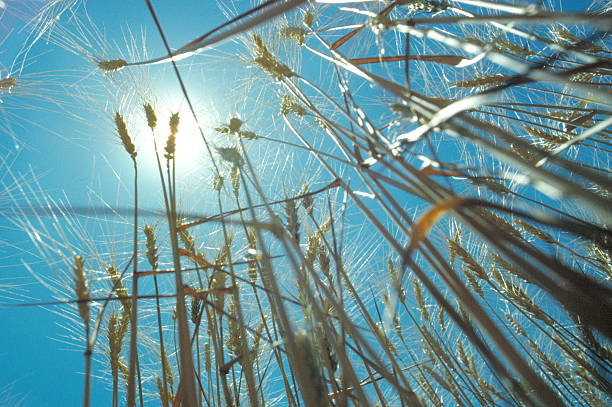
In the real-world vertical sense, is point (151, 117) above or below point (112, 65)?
below

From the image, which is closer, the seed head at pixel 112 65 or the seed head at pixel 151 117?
Answer: the seed head at pixel 151 117

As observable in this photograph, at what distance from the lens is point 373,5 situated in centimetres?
112

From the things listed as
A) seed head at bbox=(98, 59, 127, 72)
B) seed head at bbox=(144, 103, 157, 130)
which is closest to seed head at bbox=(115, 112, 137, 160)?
seed head at bbox=(144, 103, 157, 130)

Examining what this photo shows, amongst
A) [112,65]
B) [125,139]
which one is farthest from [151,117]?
[112,65]

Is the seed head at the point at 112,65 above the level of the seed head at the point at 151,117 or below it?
above

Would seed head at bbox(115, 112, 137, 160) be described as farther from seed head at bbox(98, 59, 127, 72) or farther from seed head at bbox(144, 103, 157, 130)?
seed head at bbox(98, 59, 127, 72)

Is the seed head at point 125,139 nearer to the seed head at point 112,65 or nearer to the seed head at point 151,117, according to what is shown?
A: the seed head at point 151,117

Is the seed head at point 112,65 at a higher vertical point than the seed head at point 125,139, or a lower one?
higher

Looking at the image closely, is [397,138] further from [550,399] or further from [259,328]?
[259,328]

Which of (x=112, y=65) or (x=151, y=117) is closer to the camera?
(x=151, y=117)

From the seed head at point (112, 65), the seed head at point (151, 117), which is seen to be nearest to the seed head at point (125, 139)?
the seed head at point (151, 117)

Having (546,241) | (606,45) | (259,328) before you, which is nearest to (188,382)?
(259,328)

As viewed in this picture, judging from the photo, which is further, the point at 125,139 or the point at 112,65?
the point at 112,65

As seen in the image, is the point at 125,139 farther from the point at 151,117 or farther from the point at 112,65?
the point at 112,65
